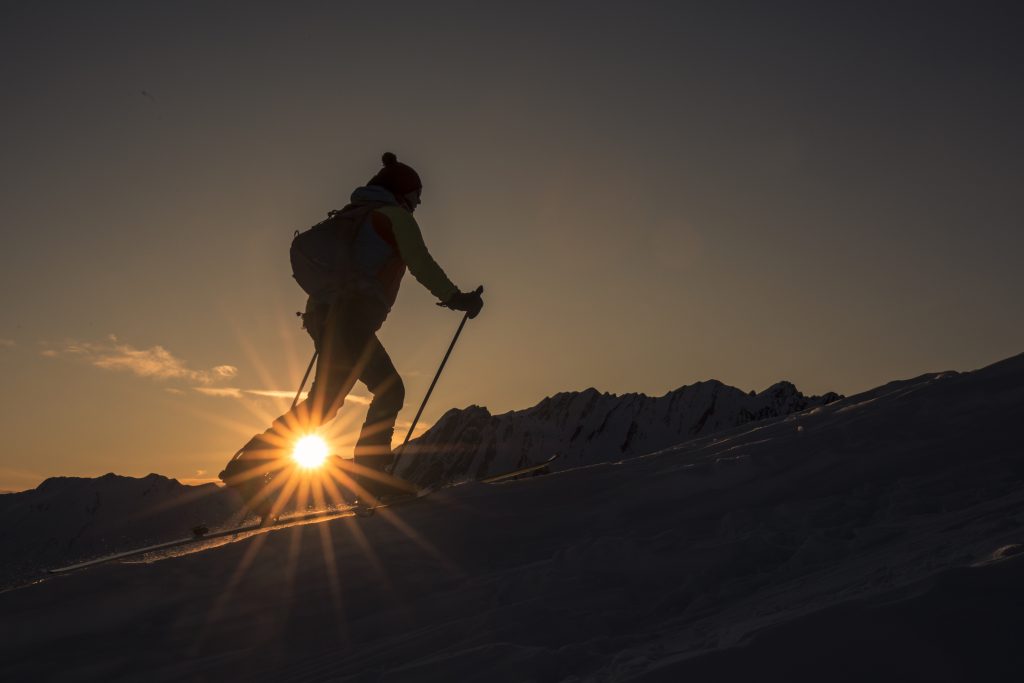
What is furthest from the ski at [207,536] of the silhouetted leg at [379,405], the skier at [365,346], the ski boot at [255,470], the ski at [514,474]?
the ski at [514,474]

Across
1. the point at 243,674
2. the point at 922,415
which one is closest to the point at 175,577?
the point at 243,674

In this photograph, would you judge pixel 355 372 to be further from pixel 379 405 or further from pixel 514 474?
pixel 514 474

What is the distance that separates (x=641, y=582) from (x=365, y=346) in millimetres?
3742

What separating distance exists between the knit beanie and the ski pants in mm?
1133

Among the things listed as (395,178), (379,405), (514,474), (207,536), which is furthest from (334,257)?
(514,474)

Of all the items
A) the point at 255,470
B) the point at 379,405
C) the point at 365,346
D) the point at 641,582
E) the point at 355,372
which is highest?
the point at 365,346

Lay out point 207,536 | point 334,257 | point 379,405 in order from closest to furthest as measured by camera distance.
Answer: point 207,536, point 334,257, point 379,405

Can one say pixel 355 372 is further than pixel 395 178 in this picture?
No

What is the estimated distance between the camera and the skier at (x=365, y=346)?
6.55m

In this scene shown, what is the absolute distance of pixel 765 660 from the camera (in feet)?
7.36

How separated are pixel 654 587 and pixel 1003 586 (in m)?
1.53

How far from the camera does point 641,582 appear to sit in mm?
3641

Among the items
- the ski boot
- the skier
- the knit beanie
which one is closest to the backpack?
the skier

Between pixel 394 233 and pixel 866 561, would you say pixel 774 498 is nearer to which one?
pixel 866 561
